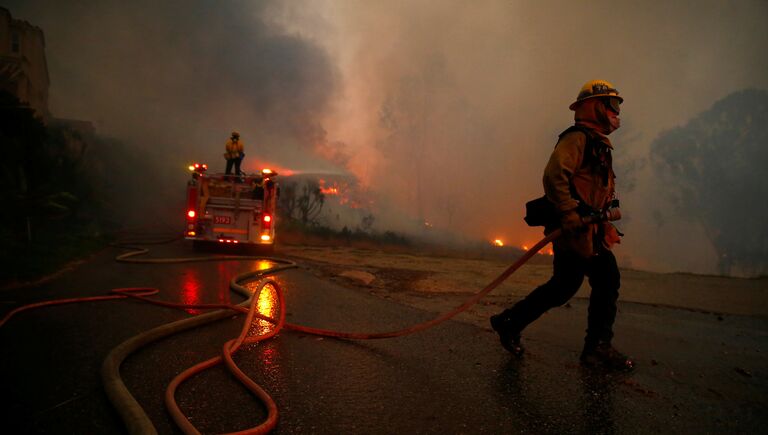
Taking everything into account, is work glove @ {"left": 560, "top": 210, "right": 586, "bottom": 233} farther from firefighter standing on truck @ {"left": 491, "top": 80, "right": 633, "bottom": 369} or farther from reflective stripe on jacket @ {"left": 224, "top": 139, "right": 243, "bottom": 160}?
reflective stripe on jacket @ {"left": 224, "top": 139, "right": 243, "bottom": 160}

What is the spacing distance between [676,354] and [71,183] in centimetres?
2179

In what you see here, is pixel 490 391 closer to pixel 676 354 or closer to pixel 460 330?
pixel 460 330

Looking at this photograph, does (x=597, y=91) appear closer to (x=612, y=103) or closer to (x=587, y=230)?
(x=612, y=103)

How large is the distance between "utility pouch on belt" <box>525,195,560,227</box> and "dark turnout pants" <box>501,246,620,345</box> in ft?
0.73

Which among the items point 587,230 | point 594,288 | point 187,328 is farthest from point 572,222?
point 187,328

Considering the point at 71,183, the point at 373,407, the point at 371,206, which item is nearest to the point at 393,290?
the point at 373,407

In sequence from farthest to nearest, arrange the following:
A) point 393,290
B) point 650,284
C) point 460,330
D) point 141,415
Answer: point 650,284 → point 393,290 → point 460,330 → point 141,415

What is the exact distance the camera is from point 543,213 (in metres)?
3.24

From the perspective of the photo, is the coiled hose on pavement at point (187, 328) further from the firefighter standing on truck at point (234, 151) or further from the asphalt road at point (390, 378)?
the firefighter standing on truck at point (234, 151)

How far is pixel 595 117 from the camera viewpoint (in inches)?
128

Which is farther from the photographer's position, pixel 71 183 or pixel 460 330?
pixel 71 183

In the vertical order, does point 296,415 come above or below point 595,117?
below

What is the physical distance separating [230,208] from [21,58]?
103ft

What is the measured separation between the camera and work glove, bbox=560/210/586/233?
2.91 m
